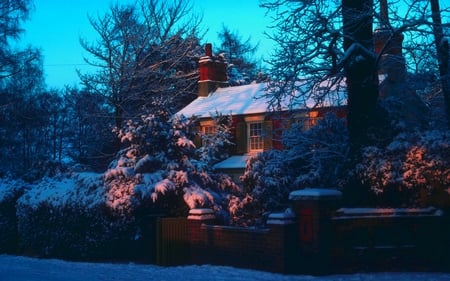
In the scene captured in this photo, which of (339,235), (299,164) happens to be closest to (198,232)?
(339,235)

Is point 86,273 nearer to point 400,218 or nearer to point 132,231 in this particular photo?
point 132,231

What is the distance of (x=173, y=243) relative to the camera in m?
17.0

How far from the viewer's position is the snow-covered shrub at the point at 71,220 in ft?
59.2

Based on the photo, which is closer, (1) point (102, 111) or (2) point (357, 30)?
(2) point (357, 30)

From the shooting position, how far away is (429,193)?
14953 millimetres

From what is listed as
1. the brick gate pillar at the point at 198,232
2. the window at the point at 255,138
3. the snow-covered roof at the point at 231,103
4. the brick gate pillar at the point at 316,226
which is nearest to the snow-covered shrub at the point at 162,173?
the brick gate pillar at the point at 198,232

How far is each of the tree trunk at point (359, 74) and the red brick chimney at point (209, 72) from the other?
731 inches

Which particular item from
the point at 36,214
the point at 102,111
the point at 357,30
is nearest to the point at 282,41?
the point at 357,30

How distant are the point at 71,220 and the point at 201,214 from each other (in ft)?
15.8

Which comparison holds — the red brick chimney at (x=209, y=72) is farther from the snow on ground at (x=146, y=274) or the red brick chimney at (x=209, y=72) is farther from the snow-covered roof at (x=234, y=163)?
the snow on ground at (x=146, y=274)

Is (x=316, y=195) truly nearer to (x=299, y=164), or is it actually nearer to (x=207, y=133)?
(x=299, y=164)

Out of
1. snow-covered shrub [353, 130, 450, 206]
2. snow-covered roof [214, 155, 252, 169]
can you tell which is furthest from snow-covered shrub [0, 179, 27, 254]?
snow-covered shrub [353, 130, 450, 206]

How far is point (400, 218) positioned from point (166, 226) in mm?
6305

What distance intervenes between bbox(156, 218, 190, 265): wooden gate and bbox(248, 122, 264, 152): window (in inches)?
555
